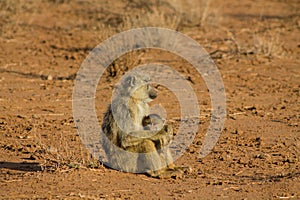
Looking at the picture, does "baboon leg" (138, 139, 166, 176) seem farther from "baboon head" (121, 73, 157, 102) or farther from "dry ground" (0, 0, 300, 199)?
"baboon head" (121, 73, 157, 102)

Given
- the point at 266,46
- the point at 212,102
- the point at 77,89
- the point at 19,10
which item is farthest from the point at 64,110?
the point at 19,10

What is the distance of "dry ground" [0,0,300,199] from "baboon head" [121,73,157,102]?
2.66 ft

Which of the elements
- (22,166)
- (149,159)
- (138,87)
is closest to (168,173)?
(149,159)

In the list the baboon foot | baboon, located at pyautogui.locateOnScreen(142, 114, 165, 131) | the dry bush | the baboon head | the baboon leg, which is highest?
the dry bush

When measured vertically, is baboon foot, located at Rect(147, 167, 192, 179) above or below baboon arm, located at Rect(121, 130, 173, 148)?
below

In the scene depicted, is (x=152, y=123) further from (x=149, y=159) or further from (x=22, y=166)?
(x=22, y=166)

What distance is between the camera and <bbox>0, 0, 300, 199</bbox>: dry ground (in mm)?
6242

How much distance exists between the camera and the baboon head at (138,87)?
21.8ft

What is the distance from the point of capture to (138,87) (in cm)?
668

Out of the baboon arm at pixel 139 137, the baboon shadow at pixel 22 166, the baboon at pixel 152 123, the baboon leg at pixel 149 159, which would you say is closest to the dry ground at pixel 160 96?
the baboon shadow at pixel 22 166

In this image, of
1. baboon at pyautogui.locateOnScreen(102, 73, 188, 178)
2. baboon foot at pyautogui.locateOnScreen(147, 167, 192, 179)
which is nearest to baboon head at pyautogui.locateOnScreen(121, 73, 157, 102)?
baboon at pyautogui.locateOnScreen(102, 73, 188, 178)

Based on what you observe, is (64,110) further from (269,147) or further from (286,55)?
(286,55)

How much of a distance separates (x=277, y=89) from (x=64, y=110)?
11.6 ft

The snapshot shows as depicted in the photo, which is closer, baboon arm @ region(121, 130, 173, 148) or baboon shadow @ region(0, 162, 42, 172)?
baboon arm @ region(121, 130, 173, 148)
